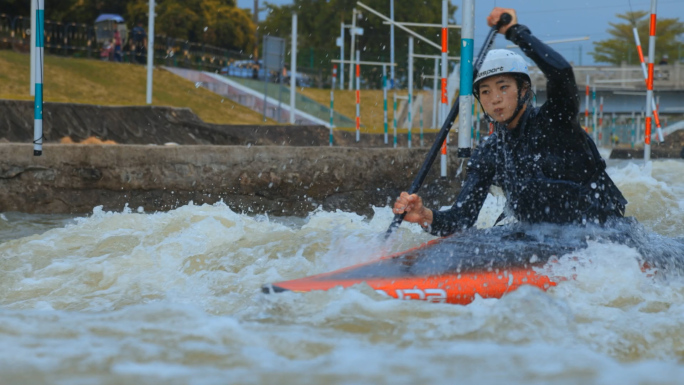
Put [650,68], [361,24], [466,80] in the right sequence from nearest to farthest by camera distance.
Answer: [466,80] < [650,68] < [361,24]

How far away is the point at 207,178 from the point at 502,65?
173 inches

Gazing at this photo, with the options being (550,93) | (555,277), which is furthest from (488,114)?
(555,277)

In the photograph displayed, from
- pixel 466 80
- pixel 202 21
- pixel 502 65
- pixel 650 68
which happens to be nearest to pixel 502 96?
pixel 502 65

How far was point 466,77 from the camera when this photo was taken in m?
5.84

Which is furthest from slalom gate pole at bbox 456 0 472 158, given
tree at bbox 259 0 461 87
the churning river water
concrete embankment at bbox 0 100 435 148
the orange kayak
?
tree at bbox 259 0 461 87

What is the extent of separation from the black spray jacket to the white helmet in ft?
0.24

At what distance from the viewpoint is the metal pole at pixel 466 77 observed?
229 inches

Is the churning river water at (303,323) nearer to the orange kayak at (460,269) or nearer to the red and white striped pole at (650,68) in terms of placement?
the orange kayak at (460,269)

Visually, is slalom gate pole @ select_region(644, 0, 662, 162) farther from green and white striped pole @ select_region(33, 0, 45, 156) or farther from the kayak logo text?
the kayak logo text

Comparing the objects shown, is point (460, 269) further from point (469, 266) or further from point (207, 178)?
point (207, 178)

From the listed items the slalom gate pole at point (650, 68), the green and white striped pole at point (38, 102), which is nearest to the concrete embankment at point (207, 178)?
the green and white striped pole at point (38, 102)

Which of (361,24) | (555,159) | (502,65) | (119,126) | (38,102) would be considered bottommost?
(119,126)

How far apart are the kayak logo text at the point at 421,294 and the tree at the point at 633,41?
181 feet

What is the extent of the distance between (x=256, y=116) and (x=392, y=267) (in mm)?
21239
